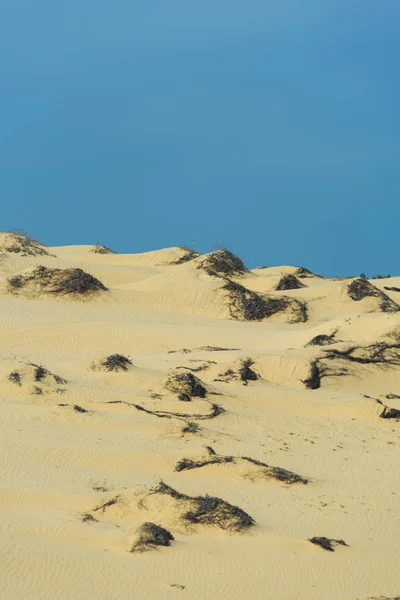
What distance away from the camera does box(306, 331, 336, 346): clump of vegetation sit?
67.0 feet

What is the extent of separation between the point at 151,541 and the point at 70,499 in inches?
65.8

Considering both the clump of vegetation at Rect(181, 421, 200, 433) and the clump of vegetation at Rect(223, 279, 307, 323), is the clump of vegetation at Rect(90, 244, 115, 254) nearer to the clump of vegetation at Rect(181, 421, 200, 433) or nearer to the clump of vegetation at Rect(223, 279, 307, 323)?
the clump of vegetation at Rect(223, 279, 307, 323)

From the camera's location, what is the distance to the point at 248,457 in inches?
518

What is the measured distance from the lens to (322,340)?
67.7ft

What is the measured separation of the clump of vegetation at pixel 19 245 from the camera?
32463 mm

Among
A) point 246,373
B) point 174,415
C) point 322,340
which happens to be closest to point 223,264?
point 322,340

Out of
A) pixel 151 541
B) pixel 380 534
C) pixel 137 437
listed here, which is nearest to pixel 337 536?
pixel 380 534

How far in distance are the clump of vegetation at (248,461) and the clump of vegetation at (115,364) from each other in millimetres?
4176

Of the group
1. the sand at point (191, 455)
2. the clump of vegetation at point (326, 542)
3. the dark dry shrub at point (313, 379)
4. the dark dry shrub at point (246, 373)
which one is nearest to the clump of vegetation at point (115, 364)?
the sand at point (191, 455)

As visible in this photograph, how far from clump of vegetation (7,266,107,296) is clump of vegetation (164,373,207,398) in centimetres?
1052

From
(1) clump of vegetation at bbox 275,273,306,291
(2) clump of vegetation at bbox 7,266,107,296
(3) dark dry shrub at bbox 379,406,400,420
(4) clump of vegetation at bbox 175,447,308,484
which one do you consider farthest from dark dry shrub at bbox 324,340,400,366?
(1) clump of vegetation at bbox 275,273,306,291

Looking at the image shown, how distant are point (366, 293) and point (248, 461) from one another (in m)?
15.6

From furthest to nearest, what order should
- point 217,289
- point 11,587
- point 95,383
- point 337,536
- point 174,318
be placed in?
1. point 217,289
2. point 174,318
3. point 95,383
4. point 337,536
5. point 11,587

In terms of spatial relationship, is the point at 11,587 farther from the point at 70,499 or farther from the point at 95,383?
the point at 95,383
